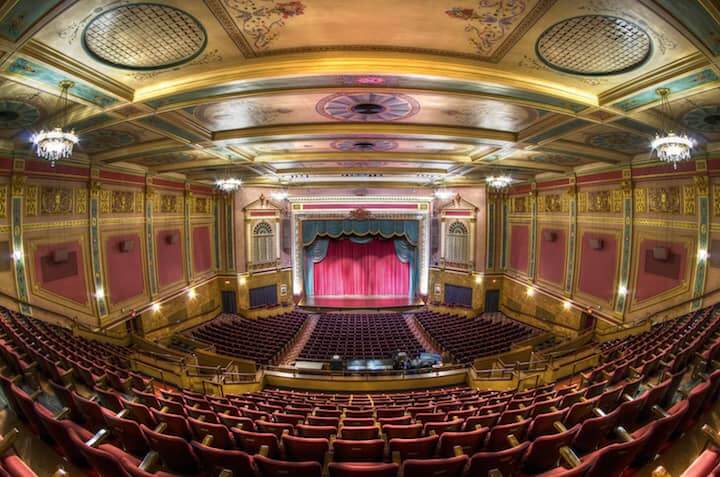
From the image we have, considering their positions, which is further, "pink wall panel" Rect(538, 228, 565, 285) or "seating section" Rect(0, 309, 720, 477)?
"pink wall panel" Rect(538, 228, 565, 285)

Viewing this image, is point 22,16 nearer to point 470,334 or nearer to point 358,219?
point 470,334

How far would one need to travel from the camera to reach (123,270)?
11.3 metres

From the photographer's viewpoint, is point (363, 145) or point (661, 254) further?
point (363, 145)

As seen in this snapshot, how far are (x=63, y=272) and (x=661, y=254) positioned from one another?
648 inches

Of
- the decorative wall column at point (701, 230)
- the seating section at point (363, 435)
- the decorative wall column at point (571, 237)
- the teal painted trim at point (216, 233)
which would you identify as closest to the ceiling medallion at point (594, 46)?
the seating section at point (363, 435)

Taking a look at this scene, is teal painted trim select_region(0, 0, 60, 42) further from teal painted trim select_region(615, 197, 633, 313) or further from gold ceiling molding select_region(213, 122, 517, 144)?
teal painted trim select_region(615, 197, 633, 313)

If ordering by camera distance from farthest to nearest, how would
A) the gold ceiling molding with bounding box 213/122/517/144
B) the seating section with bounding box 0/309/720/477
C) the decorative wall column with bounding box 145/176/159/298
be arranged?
the decorative wall column with bounding box 145/176/159/298, the gold ceiling molding with bounding box 213/122/517/144, the seating section with bounding box 0/309/720/477

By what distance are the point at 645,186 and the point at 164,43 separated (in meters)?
12.1

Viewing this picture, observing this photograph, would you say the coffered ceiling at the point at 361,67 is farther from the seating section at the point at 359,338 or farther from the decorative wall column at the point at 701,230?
the seating section at the point at 359,338

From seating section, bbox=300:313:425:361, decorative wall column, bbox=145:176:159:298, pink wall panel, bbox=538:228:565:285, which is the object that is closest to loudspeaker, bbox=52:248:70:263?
decorative wall column, bbox=145:176:159:298

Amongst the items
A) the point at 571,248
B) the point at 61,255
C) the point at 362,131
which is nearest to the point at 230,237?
the point at 61,255

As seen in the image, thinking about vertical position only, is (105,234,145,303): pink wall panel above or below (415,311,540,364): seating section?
above

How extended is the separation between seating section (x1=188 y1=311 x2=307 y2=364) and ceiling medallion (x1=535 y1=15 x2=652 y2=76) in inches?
398

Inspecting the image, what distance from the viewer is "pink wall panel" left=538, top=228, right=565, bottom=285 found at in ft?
43.5
